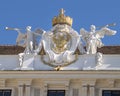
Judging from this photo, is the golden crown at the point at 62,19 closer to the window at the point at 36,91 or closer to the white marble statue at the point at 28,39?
the white marble statue at the point at 28,39

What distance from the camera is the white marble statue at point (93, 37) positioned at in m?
33.9

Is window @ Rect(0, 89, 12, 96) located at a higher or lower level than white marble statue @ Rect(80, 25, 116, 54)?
lower

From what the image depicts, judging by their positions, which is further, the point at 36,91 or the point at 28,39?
the point at 28,39

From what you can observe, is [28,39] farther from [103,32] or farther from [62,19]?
[103,32]

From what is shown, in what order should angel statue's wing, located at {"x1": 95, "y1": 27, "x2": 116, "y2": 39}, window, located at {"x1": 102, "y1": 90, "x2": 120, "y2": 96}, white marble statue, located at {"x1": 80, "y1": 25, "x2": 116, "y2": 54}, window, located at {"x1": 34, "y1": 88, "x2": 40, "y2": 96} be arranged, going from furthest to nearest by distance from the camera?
angel statue's wing, located at {"x1": 95, "y1": 27, "x2": 116, "y2": 39} → white marble statue, located at {"x1": 80, "y1": 25, "x2": 116, "y2": 54} → window, located at {"x1": 34, "y1": 88, "x2": 40, "y2": 96} → window, located at {"x1": 102, "y1": 90, "x2": 120, "y2": 96}

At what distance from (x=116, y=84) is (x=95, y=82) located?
80cm

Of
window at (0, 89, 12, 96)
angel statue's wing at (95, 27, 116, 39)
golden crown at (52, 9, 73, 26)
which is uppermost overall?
golden crown at (52, 9, 73, 26)

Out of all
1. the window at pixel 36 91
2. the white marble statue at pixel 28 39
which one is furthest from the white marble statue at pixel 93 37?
the window at pixel 36 91

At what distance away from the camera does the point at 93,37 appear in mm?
34094

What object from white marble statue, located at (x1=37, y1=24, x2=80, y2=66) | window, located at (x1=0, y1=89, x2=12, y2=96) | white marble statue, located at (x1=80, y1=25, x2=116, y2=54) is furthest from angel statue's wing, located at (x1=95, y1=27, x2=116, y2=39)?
window, located at (x1=0, y1=89, x2=12, y2=96)

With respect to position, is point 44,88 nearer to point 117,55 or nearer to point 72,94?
point 72,94

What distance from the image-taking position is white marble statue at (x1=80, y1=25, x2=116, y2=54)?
33.9 m

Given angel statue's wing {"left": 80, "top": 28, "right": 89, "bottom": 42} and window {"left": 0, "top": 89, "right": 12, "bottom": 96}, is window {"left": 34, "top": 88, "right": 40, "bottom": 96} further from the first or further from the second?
angel statue's wing {"left": 80, "top": 28, "right": 89, "bottom": 42}

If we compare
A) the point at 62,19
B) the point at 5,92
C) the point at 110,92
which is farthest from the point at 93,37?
the point at 5,92
